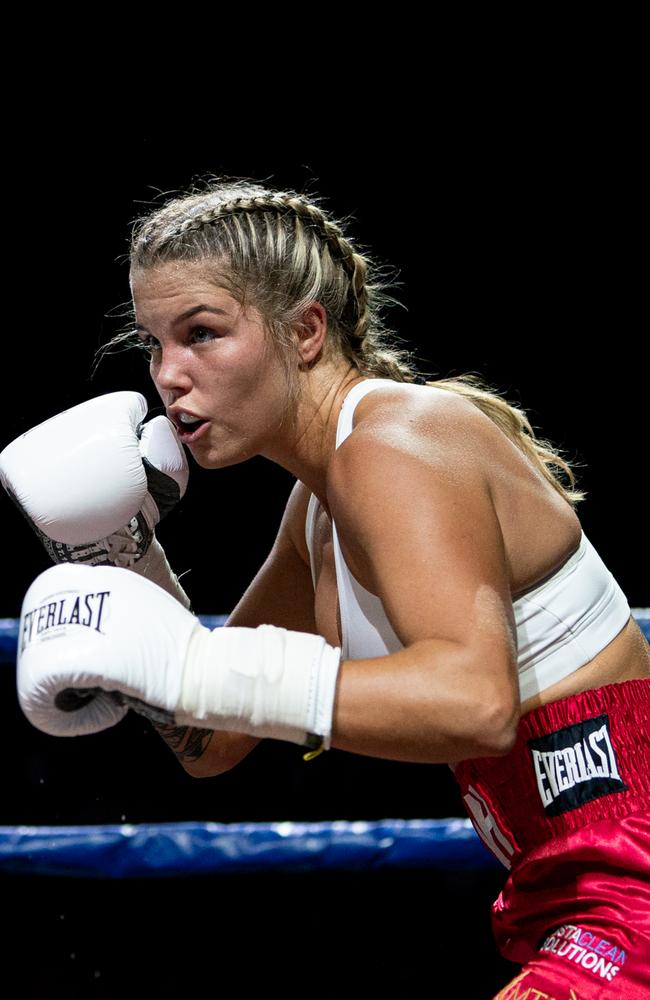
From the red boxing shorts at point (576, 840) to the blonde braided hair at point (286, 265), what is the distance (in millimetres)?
278

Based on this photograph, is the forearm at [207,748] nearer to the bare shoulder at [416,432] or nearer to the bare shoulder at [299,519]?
the bare shoulder at [299,519]

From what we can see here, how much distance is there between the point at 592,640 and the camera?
1239 mm

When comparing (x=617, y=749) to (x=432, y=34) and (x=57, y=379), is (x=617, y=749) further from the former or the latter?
(x=432, y=34)

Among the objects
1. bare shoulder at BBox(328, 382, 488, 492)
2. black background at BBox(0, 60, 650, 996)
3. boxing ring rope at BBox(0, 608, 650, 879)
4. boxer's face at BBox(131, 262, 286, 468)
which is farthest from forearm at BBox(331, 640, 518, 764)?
black background at BBox(0, 60, 650, 996)

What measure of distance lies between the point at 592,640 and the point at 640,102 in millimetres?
2258

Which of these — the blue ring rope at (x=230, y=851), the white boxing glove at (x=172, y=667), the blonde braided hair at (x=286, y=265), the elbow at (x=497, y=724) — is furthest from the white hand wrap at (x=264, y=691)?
the blue ring rope at (x=230, y=851)

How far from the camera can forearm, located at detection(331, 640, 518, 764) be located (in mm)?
966

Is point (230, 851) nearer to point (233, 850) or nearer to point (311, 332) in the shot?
point (233, 850)

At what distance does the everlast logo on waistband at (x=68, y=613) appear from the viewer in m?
1.02

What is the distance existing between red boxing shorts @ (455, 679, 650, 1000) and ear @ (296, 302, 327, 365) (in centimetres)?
47

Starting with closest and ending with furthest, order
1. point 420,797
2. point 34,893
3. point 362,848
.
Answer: point 362,848, point 34,893, point 420,797

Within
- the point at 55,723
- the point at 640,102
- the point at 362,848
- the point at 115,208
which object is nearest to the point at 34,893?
the point at 362,848

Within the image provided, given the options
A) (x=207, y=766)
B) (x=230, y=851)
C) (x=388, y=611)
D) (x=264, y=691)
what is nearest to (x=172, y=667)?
(x=264, y=691)

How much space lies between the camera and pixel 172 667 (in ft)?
3.26
